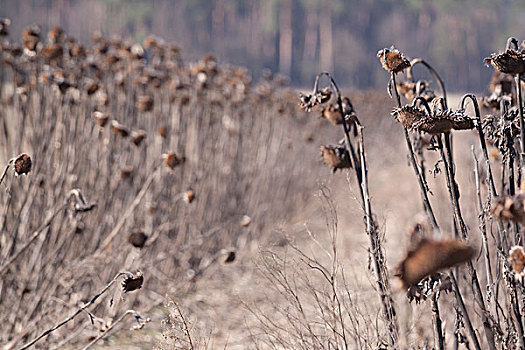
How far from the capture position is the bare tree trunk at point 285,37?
32.1 m

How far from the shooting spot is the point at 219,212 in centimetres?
434

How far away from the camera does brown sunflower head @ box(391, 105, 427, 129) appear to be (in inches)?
49.9

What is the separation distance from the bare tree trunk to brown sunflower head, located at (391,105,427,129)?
3111 cm

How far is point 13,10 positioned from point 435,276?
29.2 metres

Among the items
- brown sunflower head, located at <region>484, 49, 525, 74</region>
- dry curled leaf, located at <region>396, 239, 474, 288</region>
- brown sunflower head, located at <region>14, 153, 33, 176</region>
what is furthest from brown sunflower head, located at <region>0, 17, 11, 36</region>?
dry curled leaf, located at <region>396, 239, 474, 288</region>

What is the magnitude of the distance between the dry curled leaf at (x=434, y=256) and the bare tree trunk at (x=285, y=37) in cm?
3147

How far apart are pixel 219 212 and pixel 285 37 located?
29225mm

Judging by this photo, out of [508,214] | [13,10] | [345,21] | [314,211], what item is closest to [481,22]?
[345,21]

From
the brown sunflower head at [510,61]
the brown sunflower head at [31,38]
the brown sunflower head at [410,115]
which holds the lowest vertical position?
the brown sunflower head at [410,115]

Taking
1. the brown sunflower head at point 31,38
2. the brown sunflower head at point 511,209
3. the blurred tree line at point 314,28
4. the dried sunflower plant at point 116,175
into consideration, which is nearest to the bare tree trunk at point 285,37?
the blurred tree line at point 314,28

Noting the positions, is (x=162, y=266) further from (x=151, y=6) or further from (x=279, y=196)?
(x=151, y=6)

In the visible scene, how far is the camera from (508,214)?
3.33 feet

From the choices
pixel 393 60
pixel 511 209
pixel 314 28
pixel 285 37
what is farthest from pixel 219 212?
pixel 314 28

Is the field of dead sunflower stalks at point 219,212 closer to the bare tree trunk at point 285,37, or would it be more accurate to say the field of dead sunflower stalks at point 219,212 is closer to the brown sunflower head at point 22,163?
the brown sunflower head at point 22,163
